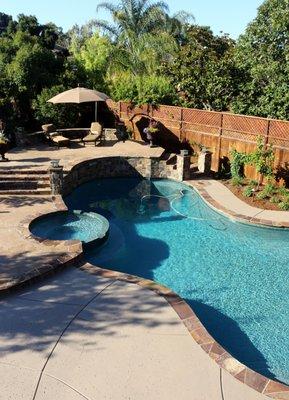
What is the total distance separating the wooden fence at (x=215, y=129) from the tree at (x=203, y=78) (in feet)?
6.89

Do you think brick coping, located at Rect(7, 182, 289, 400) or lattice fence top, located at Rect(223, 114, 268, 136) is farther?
lattice fence top, located at Rect(223, 114, 268, 136)

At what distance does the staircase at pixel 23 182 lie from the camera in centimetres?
1326

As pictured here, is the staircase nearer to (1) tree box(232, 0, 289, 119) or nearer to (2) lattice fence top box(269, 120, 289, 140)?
(2) lattice fence top box(269, 120, 289, 140)

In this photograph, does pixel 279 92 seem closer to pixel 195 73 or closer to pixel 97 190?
pixel 195 73

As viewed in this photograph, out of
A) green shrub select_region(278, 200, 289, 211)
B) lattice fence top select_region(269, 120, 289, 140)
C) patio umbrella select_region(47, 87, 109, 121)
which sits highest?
patio umbrella select_region(47, 87, 109, 121)

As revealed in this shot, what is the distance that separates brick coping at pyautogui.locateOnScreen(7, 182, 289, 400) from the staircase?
164 centimetres

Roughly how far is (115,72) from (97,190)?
10521 millimetres

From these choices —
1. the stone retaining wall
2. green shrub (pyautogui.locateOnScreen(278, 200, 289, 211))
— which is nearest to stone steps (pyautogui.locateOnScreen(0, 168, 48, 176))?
the stone retaining wall

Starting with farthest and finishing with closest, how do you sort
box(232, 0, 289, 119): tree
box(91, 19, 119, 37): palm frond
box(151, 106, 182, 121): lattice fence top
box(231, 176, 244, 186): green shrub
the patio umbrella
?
box(91, 19, 119, 37): palm frond → box(151, 106, 182, 121): lattice fence top → the patio umbrella → box(232, 0, 289, 119): tree → box(231, 176, 244, 186): green shrub

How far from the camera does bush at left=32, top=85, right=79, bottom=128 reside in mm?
19156

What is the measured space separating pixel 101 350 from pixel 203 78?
15.9m

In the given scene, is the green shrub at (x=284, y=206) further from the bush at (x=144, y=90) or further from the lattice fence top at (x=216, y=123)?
the bush at (x=144, y=90)

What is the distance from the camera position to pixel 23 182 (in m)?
13.6

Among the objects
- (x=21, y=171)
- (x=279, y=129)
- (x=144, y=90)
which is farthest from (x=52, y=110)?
(x=279, y=129)
